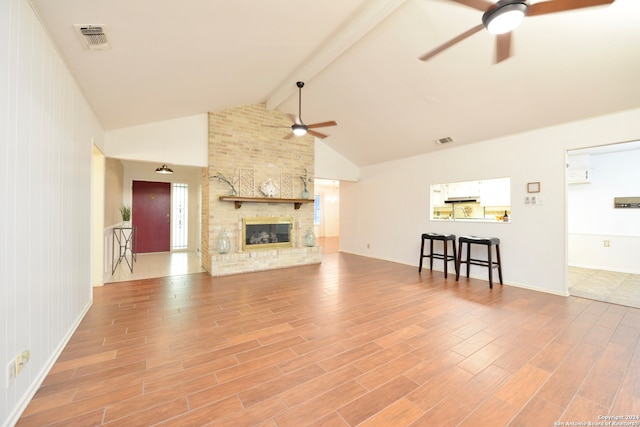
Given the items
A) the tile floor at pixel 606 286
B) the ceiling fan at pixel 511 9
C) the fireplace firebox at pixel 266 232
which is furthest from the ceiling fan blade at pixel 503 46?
the fireplace firebox at pixel 266 232

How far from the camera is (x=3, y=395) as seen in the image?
4.61 feet

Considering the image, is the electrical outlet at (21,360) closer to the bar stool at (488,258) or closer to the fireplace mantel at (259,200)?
the fireplace mantel at (259,200)

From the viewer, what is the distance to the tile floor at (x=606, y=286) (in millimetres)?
3693

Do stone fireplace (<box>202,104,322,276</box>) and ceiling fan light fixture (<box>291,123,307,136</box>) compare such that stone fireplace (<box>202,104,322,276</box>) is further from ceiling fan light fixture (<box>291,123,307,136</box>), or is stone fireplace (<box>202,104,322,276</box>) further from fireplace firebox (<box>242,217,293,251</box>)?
ceiling fan light fixture (<box>291,123,307,136</box>)

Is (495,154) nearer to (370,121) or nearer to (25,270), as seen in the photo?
(370,121)

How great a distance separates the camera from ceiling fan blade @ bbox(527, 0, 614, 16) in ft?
5.36

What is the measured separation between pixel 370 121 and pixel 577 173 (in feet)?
15.9

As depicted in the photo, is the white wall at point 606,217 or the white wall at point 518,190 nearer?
the white wall at point 518,190

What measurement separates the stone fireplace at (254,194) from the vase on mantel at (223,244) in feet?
0.30

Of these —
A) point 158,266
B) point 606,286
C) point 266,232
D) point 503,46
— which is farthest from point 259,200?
point 606,286

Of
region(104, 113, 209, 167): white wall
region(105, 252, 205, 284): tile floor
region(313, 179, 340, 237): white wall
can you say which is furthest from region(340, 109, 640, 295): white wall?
region(313, 179, 340, 237): white wall

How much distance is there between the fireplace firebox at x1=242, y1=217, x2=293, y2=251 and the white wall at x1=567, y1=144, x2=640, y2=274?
239 inches

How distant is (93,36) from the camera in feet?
7.09

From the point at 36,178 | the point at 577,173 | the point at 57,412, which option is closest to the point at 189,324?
the point at 57,412
